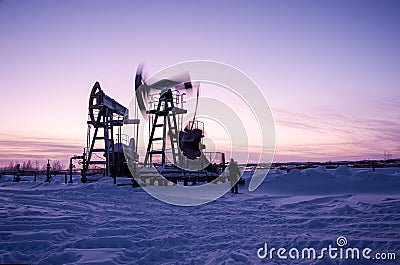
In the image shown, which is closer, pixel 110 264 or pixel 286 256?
pixel 110 264

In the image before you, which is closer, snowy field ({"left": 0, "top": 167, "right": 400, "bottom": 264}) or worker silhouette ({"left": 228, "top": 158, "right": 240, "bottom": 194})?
snowy field ({"left": 0, "top": 167, "right": 400, "bottom": 264})

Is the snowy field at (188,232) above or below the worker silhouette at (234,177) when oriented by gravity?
below

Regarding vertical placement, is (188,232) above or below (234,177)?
below

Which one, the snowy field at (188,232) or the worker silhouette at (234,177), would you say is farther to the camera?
the worker silhouette at (234,177)

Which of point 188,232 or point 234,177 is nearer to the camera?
point 188,232

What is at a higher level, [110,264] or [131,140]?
[131,140]

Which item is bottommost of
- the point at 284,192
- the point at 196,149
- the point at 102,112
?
the point at 284,192

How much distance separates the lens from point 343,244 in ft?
18.6

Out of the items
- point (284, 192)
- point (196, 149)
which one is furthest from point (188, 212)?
point (196, 149)

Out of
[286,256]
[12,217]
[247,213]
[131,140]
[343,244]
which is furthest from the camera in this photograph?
[131,140]

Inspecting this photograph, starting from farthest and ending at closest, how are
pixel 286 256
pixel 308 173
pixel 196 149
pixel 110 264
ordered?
pixel 196 149, pixel 308 173, pixel 286 256, pixel 110 264

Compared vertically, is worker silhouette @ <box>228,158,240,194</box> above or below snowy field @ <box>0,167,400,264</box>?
above

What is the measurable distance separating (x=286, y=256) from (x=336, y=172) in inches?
566

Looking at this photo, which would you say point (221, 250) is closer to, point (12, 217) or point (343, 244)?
point (343, 244)
